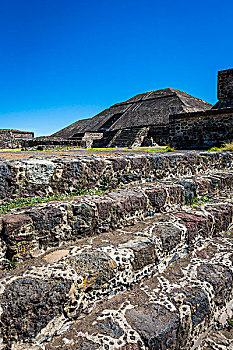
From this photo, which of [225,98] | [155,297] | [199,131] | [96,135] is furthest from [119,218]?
[96,135]

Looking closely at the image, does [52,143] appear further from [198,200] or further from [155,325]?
[155,325]

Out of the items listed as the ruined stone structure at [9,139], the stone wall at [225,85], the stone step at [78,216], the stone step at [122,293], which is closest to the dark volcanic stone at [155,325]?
the stone step at [122,293]

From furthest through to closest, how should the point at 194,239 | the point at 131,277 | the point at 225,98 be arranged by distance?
the point at 225,98, the point at 194,239, the point at 131,277

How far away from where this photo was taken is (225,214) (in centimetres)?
238

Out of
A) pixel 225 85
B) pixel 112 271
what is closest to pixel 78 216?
pixel 112 271

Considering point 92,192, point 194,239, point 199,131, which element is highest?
point 199,131

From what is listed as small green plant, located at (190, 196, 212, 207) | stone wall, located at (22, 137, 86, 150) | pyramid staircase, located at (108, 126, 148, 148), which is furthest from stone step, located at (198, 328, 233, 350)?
pyramid staircase, located at (108, 126, 148, 148)

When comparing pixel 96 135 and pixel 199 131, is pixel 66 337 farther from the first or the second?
pixel 96 135

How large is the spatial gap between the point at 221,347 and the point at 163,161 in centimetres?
184

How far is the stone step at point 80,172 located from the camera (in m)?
1.71

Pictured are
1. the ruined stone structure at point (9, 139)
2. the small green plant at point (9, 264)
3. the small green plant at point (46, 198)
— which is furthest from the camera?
the ruined stone structure at point (9, 139)

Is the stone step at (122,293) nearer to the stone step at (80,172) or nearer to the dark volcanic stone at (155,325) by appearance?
the dark volcanic stone at (155,325)

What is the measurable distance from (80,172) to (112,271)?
3.03 ft

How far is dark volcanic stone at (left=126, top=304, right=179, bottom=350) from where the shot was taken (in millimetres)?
1166
